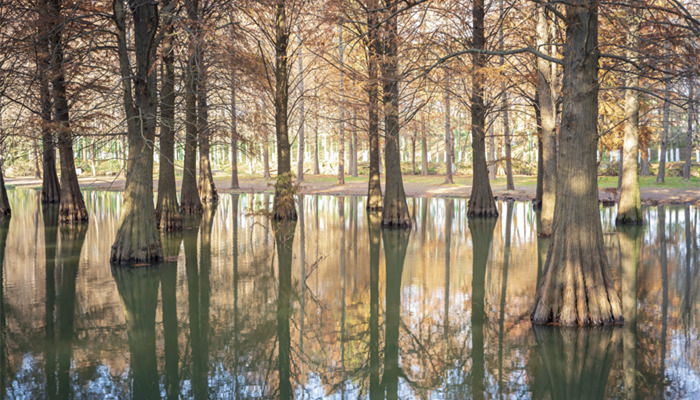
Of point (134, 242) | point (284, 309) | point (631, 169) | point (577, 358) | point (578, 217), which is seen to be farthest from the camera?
point (631, 169)

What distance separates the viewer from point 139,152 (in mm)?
14242

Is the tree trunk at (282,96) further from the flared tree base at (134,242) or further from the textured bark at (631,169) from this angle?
the textured bark at (631,169)

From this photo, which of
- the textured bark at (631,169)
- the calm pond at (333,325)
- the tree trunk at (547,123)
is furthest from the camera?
the textured bark at (631,169)

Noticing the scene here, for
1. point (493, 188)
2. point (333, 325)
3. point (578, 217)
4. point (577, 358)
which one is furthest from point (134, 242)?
point (493, 188)

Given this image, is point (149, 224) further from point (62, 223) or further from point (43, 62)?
point (62, 223)

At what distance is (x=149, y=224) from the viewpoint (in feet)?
46.6

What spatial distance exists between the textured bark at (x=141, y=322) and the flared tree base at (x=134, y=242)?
1.69 ft

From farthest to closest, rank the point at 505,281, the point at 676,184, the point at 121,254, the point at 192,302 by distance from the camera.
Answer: the point at 676,184, the point at 121,254, the point at 505,281, the point at 192,302

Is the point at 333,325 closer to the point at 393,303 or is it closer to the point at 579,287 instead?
the point at 393,303

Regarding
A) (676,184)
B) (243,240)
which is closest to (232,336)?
(243,240)

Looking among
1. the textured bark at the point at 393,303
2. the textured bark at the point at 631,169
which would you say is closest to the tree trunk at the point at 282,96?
the textured bark at the point at 393,303

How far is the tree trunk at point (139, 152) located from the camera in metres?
13.9

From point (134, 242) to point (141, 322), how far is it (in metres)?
4.96

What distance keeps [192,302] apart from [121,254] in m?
4.13
